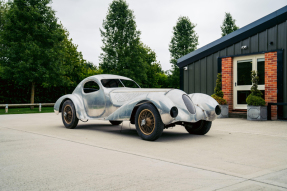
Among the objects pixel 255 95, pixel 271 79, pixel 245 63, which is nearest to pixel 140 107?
pixel 255 95

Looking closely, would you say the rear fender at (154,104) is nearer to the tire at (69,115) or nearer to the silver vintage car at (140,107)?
the silver vintage car at (140,107)

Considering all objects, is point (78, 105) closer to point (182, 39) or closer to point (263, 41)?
point (263, 41)

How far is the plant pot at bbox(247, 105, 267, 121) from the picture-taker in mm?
10656

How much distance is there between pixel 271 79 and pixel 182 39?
91.9ft

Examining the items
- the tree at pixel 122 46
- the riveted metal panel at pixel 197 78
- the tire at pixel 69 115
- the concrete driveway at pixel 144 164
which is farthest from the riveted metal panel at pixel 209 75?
the tree at pixel 122 46

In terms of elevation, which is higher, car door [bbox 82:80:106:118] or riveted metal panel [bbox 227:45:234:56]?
A: riveted metal panel [bbox 227:45:234:56]

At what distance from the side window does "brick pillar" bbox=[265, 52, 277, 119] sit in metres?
7.07

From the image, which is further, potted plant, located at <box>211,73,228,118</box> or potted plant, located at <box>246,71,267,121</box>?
potted plant, located at <box>211,73,228,118</box>

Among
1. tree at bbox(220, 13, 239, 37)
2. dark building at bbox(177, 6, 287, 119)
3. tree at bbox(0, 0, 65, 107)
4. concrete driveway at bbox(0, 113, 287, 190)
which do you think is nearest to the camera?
concrete driveway at bbox(0, 113, 287, 190)

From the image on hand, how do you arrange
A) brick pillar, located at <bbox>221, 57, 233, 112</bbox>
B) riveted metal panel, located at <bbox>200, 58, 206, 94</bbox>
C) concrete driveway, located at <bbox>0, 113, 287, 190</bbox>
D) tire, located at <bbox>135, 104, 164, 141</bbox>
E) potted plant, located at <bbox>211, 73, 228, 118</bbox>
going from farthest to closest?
riveted metal panel, located at <bbox>200, 58, 206, 94</bbox> → brick pillar, located at <bbox>221, 57, 233, 112</bbox> → potted plant, located at <bbox>211, 73, 228, 118</bbox> → tire, located at <bbox>135, 104, 164, 141</bbox> → concrete driveway, located at <bbox>0, 113, 287, 190</bbox>

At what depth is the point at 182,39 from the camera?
38375 millimetres

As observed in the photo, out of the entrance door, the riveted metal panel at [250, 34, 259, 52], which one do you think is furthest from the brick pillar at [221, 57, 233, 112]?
the riveted metal panel at [250, 34, 259, 52]

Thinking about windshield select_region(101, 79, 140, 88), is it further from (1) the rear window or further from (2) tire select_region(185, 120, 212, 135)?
(2) tire select_region(185, 120, 212, 135)

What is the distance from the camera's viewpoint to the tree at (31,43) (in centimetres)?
→ 2011
